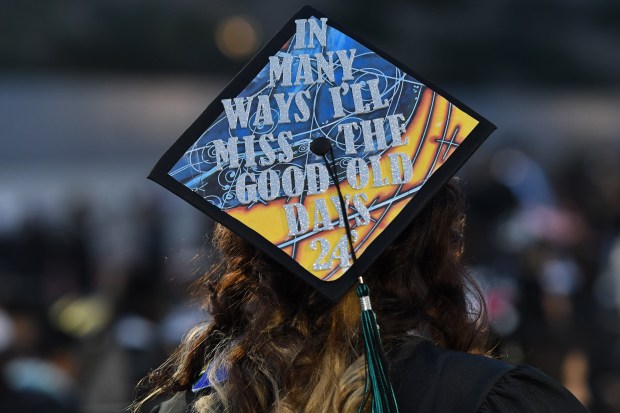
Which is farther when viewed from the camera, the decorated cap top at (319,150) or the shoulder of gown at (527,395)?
A: the decorated cap top at (319,150)

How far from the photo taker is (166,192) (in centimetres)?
1327

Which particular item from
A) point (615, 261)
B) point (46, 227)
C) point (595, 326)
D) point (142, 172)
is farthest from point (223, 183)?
point (142, 172)

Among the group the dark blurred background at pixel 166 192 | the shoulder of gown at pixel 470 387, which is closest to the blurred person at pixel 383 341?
the shoulder of gown at pixel 470 387

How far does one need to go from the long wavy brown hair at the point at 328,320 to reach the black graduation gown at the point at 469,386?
0.07 m

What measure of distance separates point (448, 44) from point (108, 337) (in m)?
12.2

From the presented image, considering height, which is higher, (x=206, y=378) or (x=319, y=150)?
(x=319, y=150)

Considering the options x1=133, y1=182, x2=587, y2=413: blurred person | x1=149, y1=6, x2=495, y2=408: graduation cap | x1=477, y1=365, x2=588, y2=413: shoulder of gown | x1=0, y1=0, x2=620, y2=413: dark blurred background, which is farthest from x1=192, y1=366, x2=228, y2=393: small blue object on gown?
x1=0, y1=0, x2=620, y2=413: dark blurred background

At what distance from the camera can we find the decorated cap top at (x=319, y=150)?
166 cm

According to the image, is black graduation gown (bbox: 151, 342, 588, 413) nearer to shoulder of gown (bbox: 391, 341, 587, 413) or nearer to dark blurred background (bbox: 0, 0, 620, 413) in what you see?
shoulder of gown (bbox: 391, 341, 587, 413)

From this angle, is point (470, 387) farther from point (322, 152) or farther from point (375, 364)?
point (322, 152)

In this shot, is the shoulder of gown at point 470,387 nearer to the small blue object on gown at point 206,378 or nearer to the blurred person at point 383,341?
the blurred person at point 383,341

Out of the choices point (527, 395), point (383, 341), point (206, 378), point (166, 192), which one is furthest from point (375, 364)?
point (166, 192)

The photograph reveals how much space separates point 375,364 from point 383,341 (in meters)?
0.08

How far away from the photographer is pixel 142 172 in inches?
607
